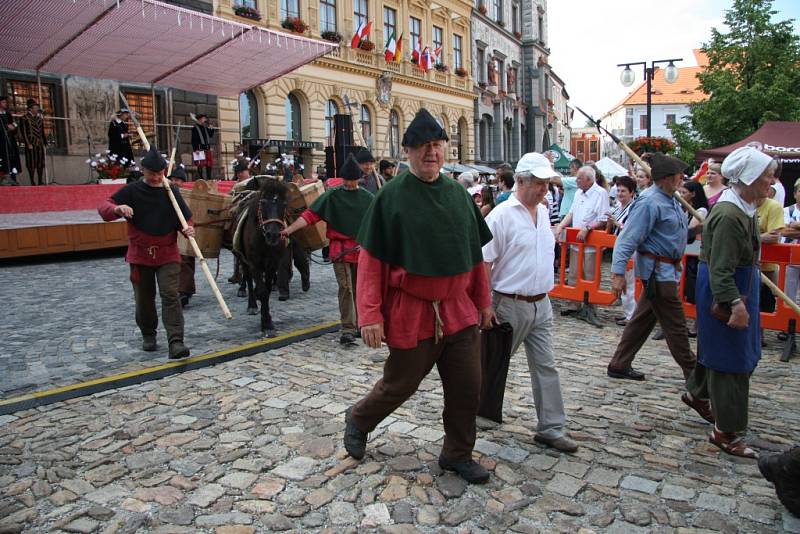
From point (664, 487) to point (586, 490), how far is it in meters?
0.45

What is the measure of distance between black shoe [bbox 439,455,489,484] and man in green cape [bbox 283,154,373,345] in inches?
127

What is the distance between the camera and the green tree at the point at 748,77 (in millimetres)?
21641

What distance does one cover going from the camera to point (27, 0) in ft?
39.0

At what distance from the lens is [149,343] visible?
6.55 meters

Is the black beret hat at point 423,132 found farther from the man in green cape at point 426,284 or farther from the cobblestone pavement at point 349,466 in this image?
the cobblestone pavement at point 349,466

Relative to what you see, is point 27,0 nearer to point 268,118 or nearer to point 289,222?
point 289,222

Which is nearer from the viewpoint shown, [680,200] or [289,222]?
[680,200]

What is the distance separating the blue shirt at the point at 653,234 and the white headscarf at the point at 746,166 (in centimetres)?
136

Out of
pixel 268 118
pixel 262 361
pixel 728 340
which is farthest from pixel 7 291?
pixel 268 118

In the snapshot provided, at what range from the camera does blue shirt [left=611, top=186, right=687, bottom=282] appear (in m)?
5.21

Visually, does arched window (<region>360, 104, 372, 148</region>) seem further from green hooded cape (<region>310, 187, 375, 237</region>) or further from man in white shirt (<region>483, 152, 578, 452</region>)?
man in white shirt (<region>483, 152, 578, 452</region>)

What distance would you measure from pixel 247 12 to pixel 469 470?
2259cm

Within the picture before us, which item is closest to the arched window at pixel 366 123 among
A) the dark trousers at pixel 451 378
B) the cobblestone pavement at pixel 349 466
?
the cobblestone pavement at pixel 349 466

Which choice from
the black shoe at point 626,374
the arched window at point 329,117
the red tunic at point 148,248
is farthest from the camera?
the arched window at point 329,117
